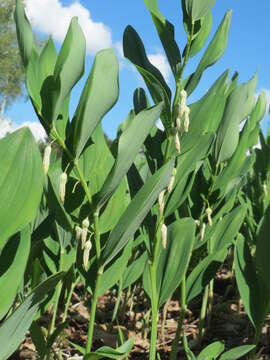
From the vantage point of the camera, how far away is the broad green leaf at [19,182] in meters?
0.77

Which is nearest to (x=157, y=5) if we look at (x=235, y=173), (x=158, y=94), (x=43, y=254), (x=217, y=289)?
(x=158, y=94)

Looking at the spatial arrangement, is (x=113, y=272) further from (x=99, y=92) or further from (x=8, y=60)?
(x=8, y=60)

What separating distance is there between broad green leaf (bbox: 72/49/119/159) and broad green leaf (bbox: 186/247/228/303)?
652 millimetres

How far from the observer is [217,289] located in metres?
2.83

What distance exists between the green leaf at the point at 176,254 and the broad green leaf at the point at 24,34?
582 mm

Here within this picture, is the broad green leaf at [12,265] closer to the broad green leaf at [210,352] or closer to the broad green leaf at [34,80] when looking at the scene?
the broad green leaf at [34,80]

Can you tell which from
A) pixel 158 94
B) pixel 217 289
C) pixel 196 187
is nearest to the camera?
pixel 158 94

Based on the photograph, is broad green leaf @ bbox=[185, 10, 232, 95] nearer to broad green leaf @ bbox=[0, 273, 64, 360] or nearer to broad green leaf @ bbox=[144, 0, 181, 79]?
broad green leaf @ bbox=[144, 0, 181, 79]

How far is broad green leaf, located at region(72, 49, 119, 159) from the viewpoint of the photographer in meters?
0.88

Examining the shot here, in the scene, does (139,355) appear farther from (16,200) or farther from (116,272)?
(16,200)

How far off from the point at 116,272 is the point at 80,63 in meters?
0.55

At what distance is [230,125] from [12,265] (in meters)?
0.81

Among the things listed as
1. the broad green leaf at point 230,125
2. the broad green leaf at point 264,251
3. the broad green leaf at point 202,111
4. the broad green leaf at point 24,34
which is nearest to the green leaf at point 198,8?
the broad green leaf at point 202,111

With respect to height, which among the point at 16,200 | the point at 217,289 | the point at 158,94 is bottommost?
the point at 217,289
